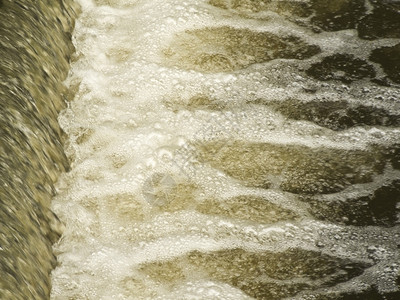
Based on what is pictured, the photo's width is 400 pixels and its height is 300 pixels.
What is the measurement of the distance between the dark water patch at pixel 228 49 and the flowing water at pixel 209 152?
0.01m

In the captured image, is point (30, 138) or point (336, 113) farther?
point (336, 113)

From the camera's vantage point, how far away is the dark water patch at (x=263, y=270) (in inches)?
98.7

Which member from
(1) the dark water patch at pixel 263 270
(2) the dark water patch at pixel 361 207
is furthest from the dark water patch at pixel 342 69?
(1) the dark water patch at pixel 263 270

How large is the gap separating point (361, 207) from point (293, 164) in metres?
0.38

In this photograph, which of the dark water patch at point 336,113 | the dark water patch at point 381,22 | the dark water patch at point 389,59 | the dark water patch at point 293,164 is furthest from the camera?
the dark water patch at point 381,22

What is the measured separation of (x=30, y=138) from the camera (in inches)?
109

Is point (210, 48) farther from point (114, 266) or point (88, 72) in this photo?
point (114, 266)

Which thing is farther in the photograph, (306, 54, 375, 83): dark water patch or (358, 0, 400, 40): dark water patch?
(358, 0, 400, 40): dark water patch

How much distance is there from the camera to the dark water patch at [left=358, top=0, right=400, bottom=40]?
12.1 feet

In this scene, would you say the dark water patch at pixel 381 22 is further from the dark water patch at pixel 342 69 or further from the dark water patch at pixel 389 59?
the dark water patch at pixel 342 69

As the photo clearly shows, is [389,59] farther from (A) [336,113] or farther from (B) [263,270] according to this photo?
(B) [263,270]

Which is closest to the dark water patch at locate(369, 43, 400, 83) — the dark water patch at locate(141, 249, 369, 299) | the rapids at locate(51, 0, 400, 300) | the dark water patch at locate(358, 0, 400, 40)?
the rapids at locate(51, 0, 400, 300)

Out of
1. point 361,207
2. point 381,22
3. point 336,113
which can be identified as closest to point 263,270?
point 361,207

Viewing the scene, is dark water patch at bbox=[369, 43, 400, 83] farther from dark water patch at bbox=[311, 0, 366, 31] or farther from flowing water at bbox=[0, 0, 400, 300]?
dark water patch at bbox=[311, 0, 366, 31]
